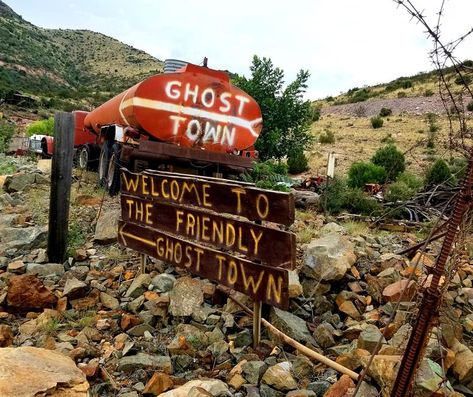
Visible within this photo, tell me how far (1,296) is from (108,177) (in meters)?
4.74

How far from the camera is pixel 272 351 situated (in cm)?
333

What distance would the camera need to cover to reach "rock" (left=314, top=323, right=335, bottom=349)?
339cm

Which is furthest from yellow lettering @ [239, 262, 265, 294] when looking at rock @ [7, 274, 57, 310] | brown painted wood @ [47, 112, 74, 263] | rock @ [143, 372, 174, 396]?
brown painted wood @ [47, 112, 74, 263]

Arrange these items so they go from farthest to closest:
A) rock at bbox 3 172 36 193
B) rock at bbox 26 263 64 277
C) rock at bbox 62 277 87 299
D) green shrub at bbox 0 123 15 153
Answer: green shrub at bbox 0 123 15 153
rock at bbox 3 172 36 193
rock at bbox 26 263 64 277
rock at bbox 62 277 87 299

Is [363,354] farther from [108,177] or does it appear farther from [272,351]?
[108,177]

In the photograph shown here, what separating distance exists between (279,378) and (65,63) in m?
73.4

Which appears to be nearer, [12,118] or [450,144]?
[450,144]

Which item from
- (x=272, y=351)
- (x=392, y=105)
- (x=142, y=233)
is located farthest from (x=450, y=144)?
(x=392, y=105)

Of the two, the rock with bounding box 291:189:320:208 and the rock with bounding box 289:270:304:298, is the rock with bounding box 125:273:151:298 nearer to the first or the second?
the rock with bounding box 289:270:304:298

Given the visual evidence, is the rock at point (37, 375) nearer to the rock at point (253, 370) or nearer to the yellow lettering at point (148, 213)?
the rock at point (253, 370)

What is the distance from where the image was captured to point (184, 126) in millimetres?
8109

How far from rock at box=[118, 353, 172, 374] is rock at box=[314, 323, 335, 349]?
45.0 inches

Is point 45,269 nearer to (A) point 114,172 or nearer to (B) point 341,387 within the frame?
(A) point 114,172

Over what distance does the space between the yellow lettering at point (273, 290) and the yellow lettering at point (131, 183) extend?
2182 millimetres
